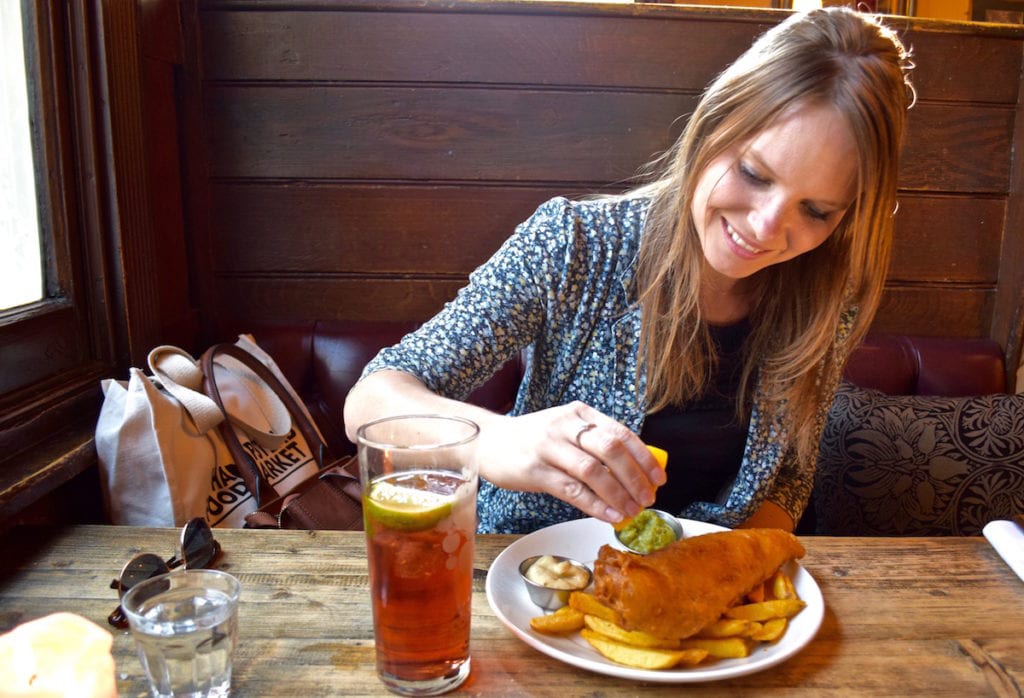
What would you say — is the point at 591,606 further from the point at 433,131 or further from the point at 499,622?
the point at 433,131

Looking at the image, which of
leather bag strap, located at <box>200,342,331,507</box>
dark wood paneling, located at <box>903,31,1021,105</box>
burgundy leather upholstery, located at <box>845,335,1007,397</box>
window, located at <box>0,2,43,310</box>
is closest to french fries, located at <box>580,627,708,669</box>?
leather bag strap, located at <box>200,342,331,507</box>

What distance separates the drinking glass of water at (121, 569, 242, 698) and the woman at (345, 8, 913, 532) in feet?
1.29

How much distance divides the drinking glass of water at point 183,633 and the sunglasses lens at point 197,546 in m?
0.24

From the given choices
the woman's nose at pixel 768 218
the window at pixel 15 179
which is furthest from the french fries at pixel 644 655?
the window at pixel 15 179

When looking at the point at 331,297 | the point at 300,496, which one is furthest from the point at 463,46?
the point at 300,496

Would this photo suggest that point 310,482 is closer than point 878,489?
Yes

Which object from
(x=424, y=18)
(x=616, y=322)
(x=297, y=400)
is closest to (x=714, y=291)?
(x=616, y=322)

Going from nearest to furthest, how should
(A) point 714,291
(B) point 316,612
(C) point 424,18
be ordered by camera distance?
1. (B) point 316,612
2. (A) point 714,291
3. (C) point 424,18

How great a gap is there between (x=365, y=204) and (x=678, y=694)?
6.40 feet

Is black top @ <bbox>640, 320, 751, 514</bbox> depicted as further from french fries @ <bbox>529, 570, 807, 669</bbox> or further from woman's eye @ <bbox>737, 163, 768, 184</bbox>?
french fries @ <bbox>529, 570, 807, 669</bbox>

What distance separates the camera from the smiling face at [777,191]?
1.33m

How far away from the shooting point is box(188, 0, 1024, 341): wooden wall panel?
2.43 meters

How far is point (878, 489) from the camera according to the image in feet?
6.93

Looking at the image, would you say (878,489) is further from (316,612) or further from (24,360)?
(24,360)
